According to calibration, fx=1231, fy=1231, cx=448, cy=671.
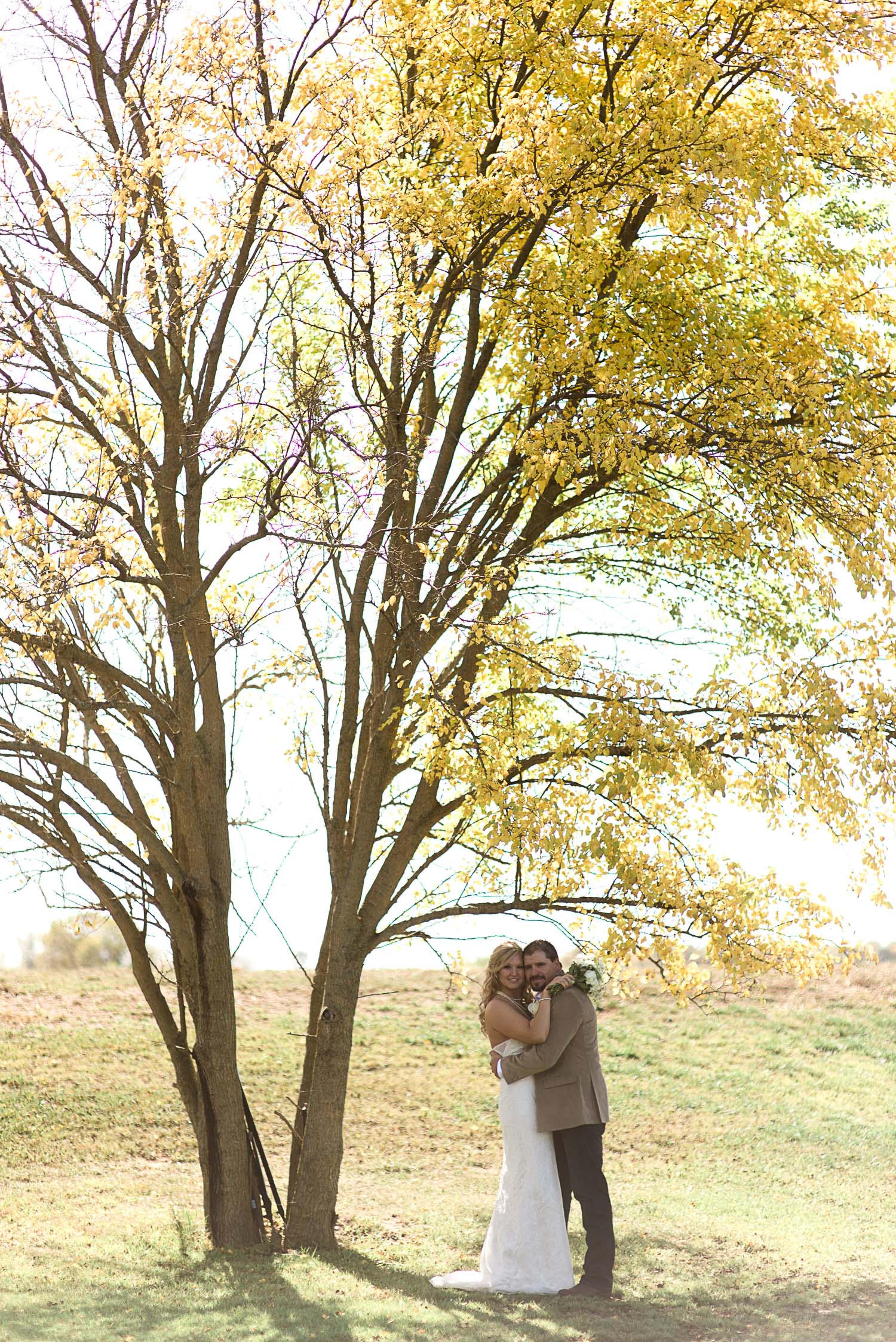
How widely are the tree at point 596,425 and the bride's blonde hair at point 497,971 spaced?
0.68 metres

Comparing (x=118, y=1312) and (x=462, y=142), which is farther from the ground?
(x=462, y=142)

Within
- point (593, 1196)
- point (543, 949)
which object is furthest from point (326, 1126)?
point (543, 949)

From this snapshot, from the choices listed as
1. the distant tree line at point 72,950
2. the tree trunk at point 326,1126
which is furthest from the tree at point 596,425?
the distant tree line at point 72,950

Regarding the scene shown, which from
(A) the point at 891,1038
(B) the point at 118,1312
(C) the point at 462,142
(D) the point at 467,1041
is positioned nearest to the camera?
(B) the point at 118,1312

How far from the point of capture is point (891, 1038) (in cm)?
2145

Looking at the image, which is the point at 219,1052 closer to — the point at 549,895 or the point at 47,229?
the point at 549,895

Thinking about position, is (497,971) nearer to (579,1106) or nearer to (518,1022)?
(518,1022)

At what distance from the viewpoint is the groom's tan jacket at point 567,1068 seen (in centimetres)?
786

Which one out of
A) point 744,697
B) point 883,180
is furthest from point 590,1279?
point 883,180

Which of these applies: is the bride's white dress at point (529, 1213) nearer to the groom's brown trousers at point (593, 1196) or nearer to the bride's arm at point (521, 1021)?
the groom's brown trousers at point (593, 1196)

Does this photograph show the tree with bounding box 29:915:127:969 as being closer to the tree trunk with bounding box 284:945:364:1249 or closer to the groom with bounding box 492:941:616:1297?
the tree trunk with bounding box 284:945:364:1249

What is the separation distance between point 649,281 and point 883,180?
7.45ft

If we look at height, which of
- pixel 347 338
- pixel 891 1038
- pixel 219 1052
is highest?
pixel 347 338

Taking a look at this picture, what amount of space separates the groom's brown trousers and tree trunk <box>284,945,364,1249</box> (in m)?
2.28
